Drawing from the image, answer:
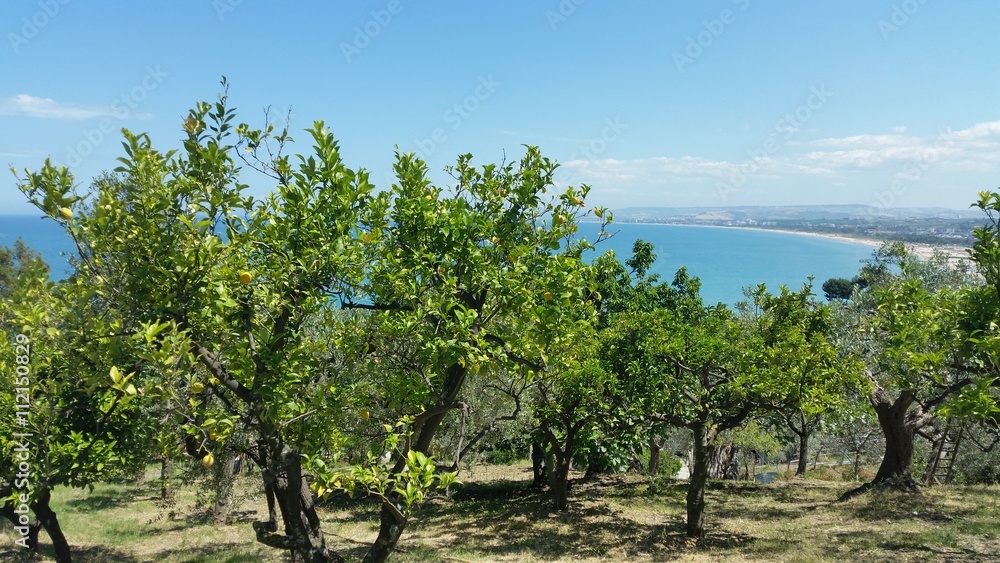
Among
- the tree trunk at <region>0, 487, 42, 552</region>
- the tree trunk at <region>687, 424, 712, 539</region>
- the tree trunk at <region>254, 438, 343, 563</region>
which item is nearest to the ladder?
the tree trunk at <region>687, 424, 712, 539</region>

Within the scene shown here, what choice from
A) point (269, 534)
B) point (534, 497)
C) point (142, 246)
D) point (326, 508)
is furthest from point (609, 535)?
point (142, 246)

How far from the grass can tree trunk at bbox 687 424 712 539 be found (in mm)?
460

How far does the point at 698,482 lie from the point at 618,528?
3194 millimetres

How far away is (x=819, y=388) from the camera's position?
37.8ft

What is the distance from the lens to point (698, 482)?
13.3m

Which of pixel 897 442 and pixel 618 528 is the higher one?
pixel 897 442

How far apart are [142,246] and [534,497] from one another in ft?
59.0

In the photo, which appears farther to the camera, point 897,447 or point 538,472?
point 538,472

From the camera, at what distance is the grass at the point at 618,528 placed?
12516 millimetres

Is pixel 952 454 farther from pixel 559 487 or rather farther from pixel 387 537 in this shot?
pixel 387 537

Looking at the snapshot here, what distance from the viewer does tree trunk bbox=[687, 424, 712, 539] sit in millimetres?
13180

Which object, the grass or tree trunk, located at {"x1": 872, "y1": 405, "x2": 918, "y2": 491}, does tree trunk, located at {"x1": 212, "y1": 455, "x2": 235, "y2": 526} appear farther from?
tree trunk, located at {"x1": 872, "y1": 405, "x2": 918, "y2": 491}

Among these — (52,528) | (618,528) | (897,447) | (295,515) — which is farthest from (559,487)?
(52,528)

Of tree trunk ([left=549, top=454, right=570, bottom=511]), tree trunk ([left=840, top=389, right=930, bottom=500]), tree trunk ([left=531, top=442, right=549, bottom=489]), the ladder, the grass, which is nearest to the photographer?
the grass
